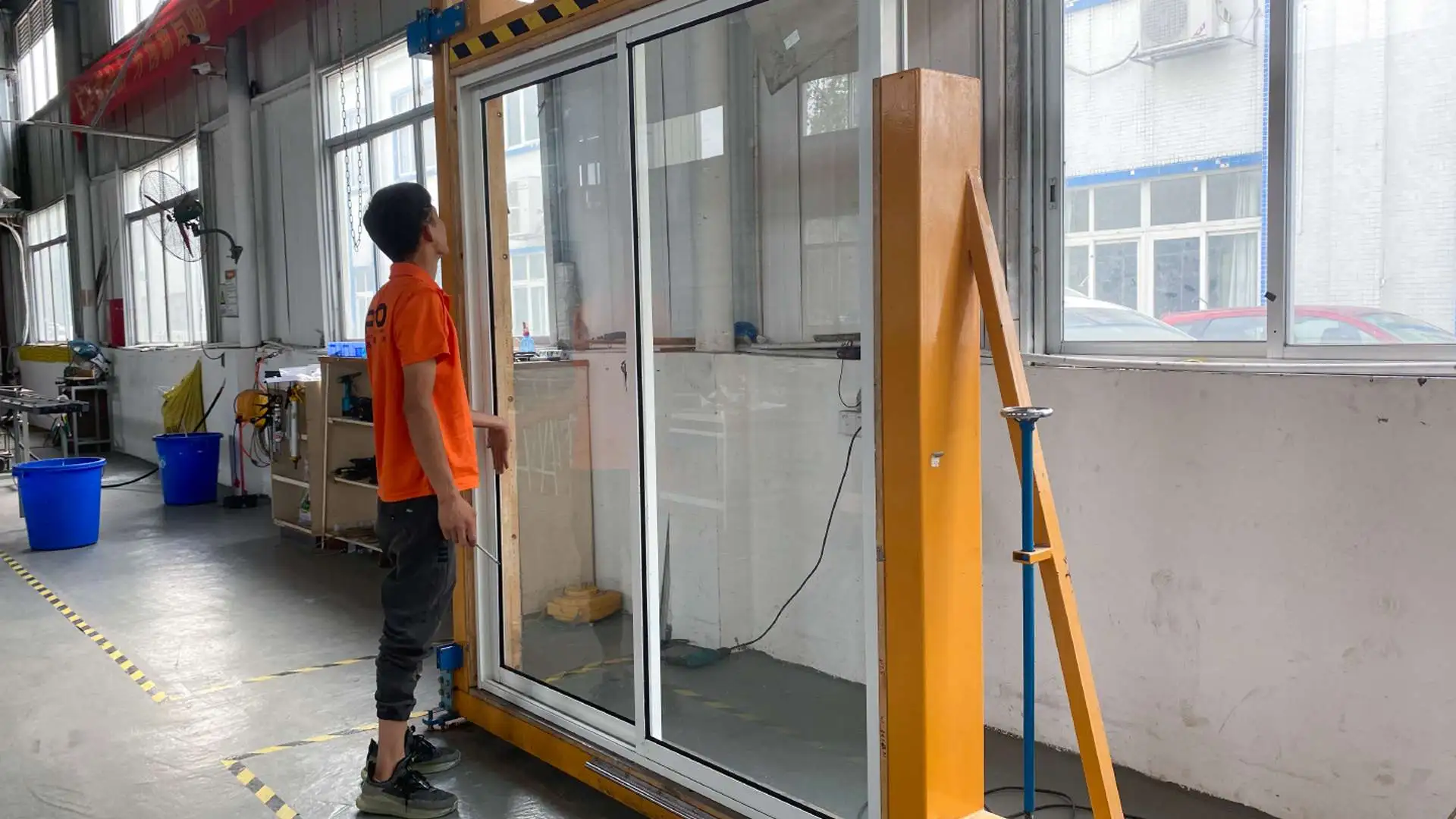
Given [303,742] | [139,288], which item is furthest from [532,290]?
[139,288]

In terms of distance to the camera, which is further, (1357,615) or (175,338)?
(175,338)

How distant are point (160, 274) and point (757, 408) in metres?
9.32

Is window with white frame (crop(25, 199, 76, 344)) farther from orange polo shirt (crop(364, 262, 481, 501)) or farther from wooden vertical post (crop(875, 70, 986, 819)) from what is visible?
wooden vertical post (crop(875, 70, 986, 819))

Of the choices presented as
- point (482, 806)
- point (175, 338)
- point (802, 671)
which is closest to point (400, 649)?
point (482, 806)

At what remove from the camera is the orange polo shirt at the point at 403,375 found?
2.55 meters

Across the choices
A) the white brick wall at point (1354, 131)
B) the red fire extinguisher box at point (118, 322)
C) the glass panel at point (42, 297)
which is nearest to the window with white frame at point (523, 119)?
the white brick wall at point (1354, 131)

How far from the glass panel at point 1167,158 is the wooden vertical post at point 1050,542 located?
1.08m

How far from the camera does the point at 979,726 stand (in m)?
2.00

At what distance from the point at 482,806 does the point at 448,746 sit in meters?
0.41

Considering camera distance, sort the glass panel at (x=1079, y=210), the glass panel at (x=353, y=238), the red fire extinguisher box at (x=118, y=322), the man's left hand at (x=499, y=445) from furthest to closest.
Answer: the red fire extinguisher box at (x=118, y=322) < the glass panel at (x=353, y=238) < the man's left hand at (x=499, y=445) < the glass panel at (x=1079, y=210)

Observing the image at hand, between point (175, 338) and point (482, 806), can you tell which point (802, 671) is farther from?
point (175, 338)

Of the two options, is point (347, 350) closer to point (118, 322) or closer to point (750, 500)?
point (750, 500)

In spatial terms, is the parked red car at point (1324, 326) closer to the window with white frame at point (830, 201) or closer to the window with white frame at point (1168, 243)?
the window with white frame at point (1168, 243)

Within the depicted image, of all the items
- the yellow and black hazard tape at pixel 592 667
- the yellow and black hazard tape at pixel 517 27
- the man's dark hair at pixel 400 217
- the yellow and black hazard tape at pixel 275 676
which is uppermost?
the yellow and black hazard tape at pixel 517 27
